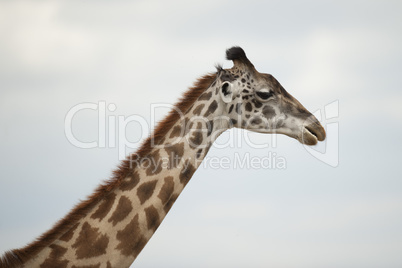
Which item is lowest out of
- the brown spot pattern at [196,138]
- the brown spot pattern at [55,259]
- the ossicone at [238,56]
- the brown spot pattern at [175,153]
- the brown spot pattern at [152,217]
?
the brown spot pattern at [55,259]

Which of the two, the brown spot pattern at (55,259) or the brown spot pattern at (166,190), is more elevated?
the brown spot pattern at (166,190)

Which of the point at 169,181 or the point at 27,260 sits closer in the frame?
the point at 27,260

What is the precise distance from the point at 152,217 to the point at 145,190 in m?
0.41

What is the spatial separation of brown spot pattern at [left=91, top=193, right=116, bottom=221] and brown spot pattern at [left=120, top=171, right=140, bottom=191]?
0.61 ft

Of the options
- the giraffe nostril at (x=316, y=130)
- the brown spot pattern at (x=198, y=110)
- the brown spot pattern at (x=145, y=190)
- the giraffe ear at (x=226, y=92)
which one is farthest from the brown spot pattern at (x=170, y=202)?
the giraffe nostril at (x=316, y=130)

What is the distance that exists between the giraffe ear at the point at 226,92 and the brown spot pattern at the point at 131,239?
2.46 meters

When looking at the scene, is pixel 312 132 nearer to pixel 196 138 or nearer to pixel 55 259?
pixel 196 138

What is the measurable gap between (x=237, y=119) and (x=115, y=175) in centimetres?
231

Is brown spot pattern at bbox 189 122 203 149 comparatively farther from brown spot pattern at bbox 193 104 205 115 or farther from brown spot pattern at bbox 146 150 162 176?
brown spot pattern at bbox 146 150 162 176

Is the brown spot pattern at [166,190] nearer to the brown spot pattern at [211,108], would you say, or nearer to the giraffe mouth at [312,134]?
the brown spot pattern at [211,108]

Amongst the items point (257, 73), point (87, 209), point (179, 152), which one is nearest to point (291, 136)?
point (257, 73)

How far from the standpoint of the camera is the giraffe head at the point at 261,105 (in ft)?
27.8

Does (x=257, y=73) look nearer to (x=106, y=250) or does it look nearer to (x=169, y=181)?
(x=169, y=181)

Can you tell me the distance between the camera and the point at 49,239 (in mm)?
7016
